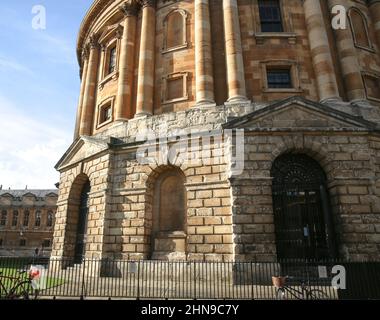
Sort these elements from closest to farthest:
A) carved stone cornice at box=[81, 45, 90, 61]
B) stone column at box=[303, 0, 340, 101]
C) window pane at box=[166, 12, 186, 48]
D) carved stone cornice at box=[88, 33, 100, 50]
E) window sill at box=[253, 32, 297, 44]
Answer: stone column at box=[303, 0, 340, 101] < window sill at box=[253, 32, 297, 44] < window pane at box=[166, 12, 186, 48] < carved stone cornice at box=[88, 33, 100, 50] < carved stone cornice at box=[81, 45, 90, 61]

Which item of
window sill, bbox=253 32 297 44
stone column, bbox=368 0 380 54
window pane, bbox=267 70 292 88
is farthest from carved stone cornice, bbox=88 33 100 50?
stone column, bbox=368 0 380 54

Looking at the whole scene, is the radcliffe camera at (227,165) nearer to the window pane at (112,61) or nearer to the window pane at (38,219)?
the window pane at (112,61)

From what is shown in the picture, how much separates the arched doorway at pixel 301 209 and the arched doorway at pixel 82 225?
11329 mm

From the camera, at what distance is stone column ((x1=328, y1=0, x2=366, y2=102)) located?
53.8 feet

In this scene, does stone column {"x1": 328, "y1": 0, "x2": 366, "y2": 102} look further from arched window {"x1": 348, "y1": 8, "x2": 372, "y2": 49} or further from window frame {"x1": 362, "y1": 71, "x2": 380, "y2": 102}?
arched window {"x1": 348, "y1": 8, "x2": 372, "y2": 49}

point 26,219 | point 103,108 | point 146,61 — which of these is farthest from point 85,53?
point 26,219

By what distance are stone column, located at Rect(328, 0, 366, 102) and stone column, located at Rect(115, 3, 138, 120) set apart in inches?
495

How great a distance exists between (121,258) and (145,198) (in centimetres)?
310

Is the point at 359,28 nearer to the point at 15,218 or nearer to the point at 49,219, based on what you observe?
the point at 49,219

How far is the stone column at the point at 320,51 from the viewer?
1602 centimetres

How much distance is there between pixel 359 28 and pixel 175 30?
1170 centimetres

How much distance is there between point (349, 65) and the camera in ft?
55.6
